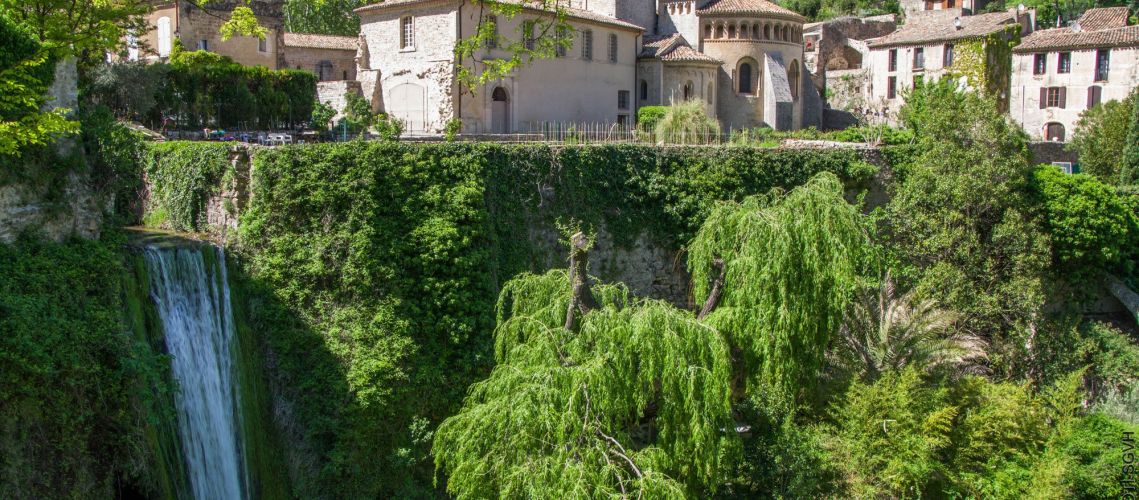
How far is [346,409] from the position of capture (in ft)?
53.5

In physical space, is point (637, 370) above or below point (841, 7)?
below

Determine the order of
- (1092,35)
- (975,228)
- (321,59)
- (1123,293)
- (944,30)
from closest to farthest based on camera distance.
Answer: (975,228) < (1123,293) < (321,59) < (1092,35) < (944,30)

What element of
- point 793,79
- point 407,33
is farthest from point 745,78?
point 407,33

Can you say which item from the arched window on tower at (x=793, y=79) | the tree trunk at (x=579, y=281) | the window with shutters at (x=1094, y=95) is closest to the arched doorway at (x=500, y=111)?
the arched window on tower at (x=793, y=79)

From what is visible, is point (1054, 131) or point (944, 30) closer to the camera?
point (1054, 131)

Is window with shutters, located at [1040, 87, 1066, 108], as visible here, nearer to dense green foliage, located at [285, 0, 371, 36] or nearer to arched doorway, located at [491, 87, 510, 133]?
arched doorway, located at [491, 87, 510, 133]

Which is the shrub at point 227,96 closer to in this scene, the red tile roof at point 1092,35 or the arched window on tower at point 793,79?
the arched window on tower at point 793,79

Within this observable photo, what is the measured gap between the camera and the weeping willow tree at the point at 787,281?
14.4 metres

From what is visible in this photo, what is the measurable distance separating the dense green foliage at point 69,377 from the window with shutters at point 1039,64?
141 feet

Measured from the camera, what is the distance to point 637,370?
39.1 feet

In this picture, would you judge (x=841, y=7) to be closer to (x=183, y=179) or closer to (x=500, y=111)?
(x=500, y=111)

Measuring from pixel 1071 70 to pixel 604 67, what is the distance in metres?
22.9

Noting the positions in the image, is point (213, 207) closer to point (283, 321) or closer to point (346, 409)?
point (283, 321)

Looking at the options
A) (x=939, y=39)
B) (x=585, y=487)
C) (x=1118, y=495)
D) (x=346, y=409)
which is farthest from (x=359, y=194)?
(x=939, y=39)
